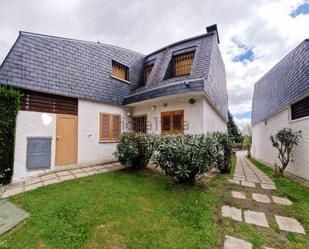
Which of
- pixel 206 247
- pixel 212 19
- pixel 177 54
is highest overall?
pixel 212 19

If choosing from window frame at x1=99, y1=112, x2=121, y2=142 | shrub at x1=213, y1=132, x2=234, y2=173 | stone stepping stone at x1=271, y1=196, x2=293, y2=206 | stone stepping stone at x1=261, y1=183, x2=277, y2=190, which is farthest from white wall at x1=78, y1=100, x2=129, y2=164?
stone stepping stone at x1=271, y1=196, x2=293, y2=206

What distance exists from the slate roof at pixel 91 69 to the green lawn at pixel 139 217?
411cm

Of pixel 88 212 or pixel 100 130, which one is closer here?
pixel 88 212

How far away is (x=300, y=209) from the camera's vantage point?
3.68 m

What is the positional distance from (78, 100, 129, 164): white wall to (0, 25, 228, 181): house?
4 cm

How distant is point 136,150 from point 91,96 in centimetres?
364

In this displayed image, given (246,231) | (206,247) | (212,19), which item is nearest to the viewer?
(206,247)

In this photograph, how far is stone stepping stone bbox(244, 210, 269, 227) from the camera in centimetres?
319

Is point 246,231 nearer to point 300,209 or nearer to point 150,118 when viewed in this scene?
point 300,209

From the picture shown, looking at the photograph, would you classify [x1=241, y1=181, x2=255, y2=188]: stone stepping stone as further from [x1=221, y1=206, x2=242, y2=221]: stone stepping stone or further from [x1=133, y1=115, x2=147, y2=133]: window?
[x1=133, y1=115, x2=147, y2=133]: window

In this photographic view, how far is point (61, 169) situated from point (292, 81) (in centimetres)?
1133

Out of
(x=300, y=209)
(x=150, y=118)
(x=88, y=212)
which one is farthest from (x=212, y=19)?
(x=88, y=212)

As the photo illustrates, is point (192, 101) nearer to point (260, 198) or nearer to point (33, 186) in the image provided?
point (260, 198)

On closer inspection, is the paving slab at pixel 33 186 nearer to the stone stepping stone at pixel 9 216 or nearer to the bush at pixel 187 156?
the stone stepping stone at pixel 9 216
